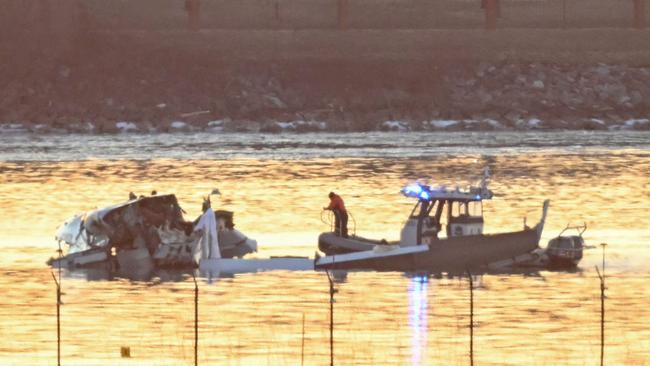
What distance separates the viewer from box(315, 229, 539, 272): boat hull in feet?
137

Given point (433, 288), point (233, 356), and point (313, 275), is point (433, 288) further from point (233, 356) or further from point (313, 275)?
point (233, 356)

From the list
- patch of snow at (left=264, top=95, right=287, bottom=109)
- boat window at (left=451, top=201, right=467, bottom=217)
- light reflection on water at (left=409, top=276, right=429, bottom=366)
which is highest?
patch of snow at (left=264, top=95, right=287, bottom=109)

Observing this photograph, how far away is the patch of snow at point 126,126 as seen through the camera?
110062mm

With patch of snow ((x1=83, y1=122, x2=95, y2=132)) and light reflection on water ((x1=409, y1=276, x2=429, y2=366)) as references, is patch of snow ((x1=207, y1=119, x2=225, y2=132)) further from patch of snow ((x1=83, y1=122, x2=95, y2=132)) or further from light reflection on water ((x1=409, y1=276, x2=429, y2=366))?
light reflection on water ((x1=409, y1=276, x2=429, y2=366))

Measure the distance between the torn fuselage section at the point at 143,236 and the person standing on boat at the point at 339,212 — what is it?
239cm

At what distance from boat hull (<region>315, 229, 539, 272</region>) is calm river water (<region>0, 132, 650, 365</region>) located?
0.47 meters

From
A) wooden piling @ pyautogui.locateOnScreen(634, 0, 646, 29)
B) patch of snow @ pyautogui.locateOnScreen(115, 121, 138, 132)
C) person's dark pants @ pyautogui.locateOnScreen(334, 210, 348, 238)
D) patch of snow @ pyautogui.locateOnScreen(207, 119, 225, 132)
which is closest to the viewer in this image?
person's dark pants @ pyautogui.locateOnScreen(334, 210, 348, 238)

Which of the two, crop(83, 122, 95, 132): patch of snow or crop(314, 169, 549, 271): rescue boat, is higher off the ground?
crop(83, 122, 95, 132): patch of snow

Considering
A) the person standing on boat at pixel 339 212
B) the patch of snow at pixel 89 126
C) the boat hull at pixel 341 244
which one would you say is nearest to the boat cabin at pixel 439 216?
the boat hull at pixel 341 244

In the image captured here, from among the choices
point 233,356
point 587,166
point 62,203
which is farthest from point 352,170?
point 233,356

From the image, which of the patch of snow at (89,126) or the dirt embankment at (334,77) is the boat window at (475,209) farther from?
the dirt embankment at (334,77)

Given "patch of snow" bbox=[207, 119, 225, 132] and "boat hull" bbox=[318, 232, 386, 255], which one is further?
"patch of snow" bbox=[207, 119, 225, 132]

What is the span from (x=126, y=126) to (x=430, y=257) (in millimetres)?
70135

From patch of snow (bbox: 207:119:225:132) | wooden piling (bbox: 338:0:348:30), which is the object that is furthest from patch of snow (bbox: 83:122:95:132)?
wooden piling (bbox: 338:0:348:30)
